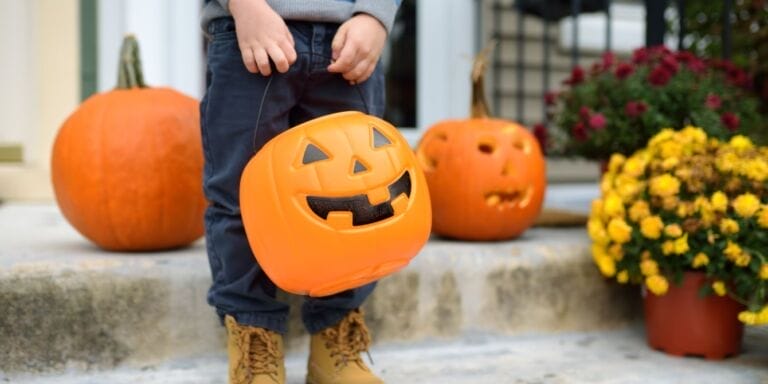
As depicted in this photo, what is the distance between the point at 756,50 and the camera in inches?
121

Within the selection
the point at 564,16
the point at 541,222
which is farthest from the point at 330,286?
the point at 564,16

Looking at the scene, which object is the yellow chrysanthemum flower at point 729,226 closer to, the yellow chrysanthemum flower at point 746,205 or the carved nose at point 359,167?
the yellow chrysanthemum flower at point 746,205

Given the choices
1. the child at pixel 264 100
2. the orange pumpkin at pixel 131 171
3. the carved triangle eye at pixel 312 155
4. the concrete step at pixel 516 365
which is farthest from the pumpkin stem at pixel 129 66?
the carved triangle eye at pixel 312 155

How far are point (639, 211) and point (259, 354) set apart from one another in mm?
974

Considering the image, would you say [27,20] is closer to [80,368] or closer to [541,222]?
[80,368]

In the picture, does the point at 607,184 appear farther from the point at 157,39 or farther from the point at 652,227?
the point at 157,39

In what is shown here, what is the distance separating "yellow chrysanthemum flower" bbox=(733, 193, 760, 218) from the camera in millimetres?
1757

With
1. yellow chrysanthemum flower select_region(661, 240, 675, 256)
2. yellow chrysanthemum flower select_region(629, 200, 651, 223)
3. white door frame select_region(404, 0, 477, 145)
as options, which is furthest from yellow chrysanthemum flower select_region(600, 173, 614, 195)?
white door frame select_region(404, 0, 477, 145)

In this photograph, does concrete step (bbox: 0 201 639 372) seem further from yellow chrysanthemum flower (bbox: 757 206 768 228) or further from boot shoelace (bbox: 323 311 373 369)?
yellow chrysanthemum flower (bbox: 757 206 768 228)

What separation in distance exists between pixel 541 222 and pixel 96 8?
189 cm

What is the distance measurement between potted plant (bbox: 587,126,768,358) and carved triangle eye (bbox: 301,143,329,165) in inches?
37.3

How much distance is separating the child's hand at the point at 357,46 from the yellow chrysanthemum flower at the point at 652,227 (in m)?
0.84

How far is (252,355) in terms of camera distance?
148cm

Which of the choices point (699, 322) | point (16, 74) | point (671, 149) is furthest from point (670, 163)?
point (16, 74)
